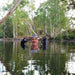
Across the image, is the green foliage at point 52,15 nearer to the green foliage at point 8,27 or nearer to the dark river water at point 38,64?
the green foliage at point 8,27

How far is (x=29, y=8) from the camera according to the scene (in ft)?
179

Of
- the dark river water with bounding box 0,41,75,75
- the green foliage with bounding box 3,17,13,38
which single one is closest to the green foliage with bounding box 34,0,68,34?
the green foliage with bounding box 3,17,13,38

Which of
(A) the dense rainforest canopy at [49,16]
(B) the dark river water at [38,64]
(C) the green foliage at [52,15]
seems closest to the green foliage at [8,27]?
(A) the dense rainforest canopy at [49,16]

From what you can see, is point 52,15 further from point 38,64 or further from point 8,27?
point 38,64

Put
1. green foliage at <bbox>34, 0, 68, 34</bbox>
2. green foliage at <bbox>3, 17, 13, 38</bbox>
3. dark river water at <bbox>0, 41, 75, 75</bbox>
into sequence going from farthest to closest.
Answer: green foliage at <bbox>3, 17, 13, 38</bbox>, green foliage at <bbox>34, 0, 68, 34</bbox>, dark river water at <bbox>0, 41, 75, 75</bbox>

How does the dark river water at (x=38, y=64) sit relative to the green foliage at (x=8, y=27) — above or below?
below

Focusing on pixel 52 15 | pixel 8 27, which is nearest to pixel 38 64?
pixel 52 15

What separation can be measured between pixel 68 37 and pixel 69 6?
90.3ft

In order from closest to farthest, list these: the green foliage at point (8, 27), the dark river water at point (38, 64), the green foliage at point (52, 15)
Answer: the dark river water at point (38, 64)
the green foliage at point (52, 15)
the green foliage at point (8, 27)

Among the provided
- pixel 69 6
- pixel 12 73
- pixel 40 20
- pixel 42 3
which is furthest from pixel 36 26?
pixel 12 73

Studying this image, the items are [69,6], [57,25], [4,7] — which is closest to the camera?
[69,6]

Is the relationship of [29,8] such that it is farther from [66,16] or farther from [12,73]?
[12,73]

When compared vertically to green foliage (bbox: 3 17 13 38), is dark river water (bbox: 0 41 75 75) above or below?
below

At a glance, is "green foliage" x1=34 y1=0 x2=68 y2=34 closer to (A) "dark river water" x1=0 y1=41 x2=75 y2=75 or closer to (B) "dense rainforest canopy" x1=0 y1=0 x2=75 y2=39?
(B) "dense rainforest canopy" x1=0 y1=0 x2=75 y2=39
